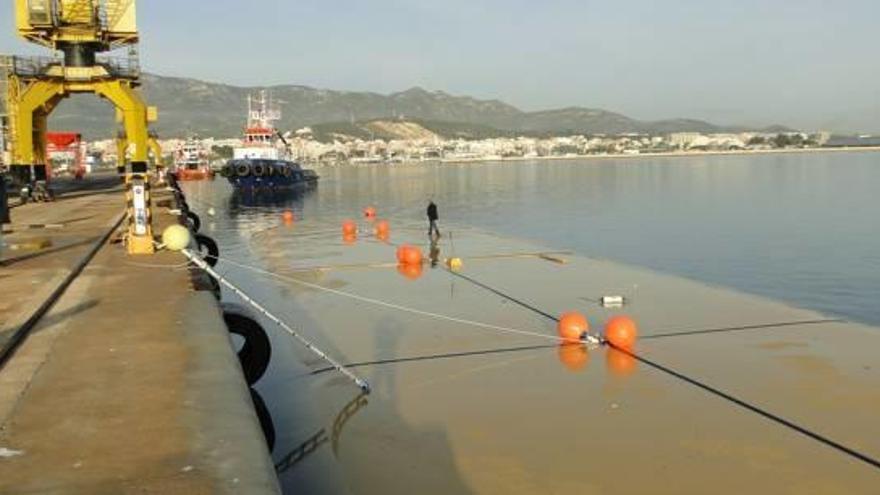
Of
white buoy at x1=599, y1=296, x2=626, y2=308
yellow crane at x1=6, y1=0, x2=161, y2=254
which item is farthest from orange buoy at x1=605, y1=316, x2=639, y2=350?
yellow crane at x1=6, y1=0, x2=161, y2=254

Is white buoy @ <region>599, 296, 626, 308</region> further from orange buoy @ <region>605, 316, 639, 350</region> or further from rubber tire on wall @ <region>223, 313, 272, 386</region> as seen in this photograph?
rubber tire on wall @ <region>223, 313, 272, 386</region>

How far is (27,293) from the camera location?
1038cm

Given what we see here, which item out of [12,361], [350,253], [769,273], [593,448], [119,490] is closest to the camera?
[119,490]

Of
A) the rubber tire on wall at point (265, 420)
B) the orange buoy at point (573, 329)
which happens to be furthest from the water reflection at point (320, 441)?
the orange buoy at point (573, 329)

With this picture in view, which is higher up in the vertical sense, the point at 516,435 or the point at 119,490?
the point at 119,490

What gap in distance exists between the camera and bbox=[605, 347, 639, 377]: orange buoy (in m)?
11.4

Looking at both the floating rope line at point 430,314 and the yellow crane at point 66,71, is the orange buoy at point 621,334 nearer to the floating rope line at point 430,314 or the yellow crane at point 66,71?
the floating rope line at point 430,314

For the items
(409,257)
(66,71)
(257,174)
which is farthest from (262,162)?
(409,257)

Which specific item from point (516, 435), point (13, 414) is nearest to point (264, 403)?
point (516, 435)

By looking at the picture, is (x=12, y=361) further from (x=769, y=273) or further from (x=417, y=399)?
(x=769, y=273)

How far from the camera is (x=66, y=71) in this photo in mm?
31094

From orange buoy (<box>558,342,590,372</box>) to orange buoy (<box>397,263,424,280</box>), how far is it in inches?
322

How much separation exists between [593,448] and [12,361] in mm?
5505

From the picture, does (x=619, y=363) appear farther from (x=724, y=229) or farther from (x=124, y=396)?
(x=724, y=229)
